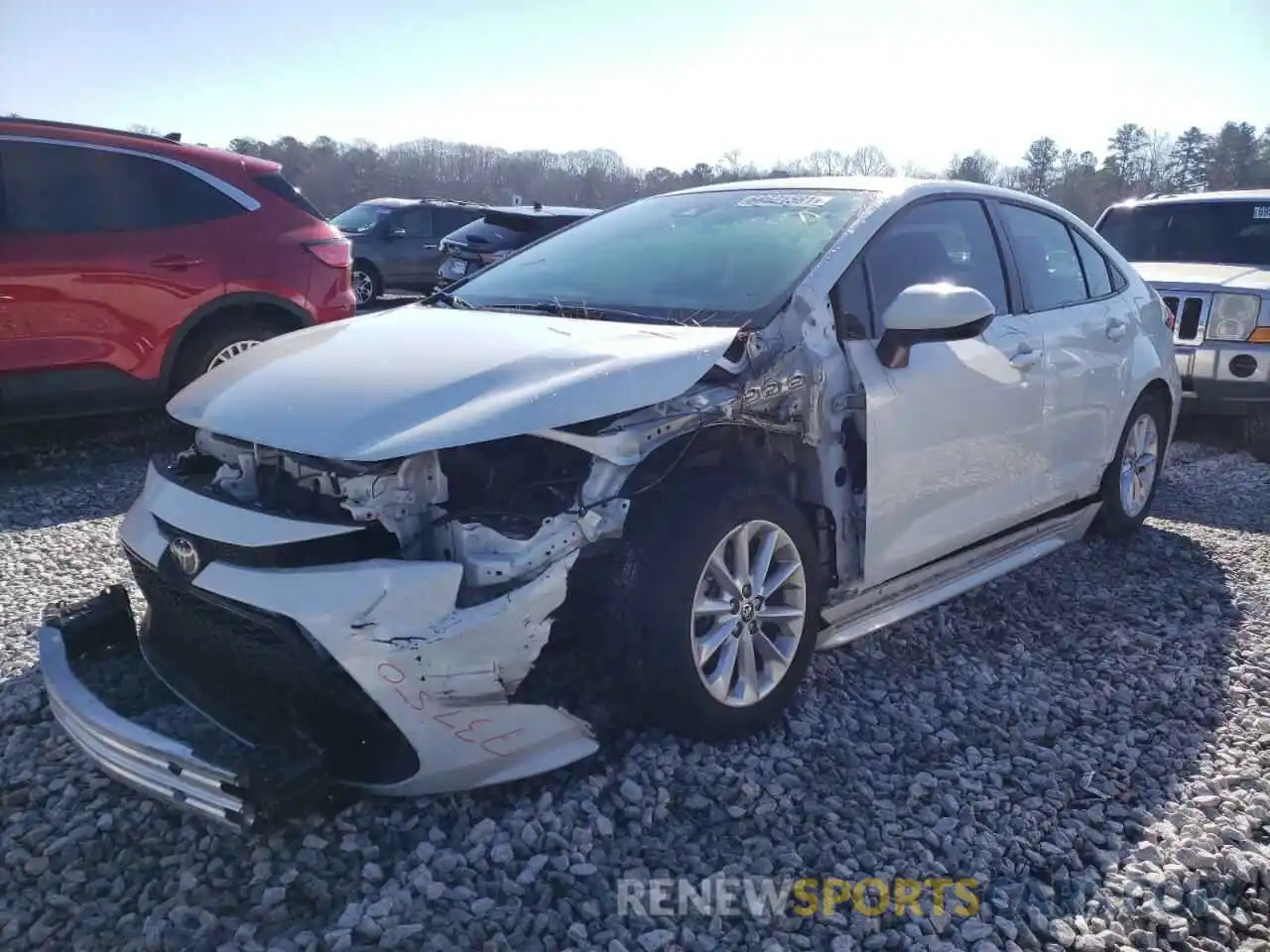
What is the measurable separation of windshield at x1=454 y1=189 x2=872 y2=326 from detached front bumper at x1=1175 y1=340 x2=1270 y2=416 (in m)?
4.83

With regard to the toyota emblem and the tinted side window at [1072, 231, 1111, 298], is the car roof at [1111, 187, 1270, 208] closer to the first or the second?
the tinted side window at [1072, 231, 1111, 298]

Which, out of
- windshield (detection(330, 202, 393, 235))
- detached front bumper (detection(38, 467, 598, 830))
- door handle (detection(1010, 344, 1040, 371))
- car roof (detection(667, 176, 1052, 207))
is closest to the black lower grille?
detached front bumper (detection(38, 467, 598, 830))

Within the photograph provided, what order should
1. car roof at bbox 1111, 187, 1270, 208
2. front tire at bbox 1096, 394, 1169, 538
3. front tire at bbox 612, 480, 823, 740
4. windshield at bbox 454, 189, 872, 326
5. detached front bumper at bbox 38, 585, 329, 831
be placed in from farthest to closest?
car roof at bbox 1111, 187, 1270, 208 < front tire at bbox 1096, 394, 1169, 538 < windshield at bbox 454, 189, 872, 326 < front tire at bbox 612, 480, 823, 740 < detached front bumper at bbox 38, 585, 329, 831

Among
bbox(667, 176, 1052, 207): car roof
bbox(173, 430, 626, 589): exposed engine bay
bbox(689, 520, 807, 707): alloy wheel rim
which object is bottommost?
bbox(689, 520, 807, 707): alloy wheel rim

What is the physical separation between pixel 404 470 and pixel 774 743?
4.50 feet

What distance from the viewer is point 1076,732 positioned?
10.8ft

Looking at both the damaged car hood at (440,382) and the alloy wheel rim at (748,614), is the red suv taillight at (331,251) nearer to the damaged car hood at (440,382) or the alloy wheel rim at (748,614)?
the damaged car hood at (440,382)

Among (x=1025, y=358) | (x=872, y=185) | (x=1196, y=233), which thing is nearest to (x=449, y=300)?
(x=872, y=185)

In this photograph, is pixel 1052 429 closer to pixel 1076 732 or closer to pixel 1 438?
pixel 1076 732

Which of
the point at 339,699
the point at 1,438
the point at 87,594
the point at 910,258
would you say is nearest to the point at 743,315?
the point at 910,258

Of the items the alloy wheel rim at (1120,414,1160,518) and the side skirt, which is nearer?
the side skirt

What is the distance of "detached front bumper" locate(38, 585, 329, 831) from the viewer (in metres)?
2.26

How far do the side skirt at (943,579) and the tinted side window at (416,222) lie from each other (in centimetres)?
1327

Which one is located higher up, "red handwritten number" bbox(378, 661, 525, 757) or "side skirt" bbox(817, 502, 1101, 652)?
"red handwritten number" bbox(378, 661, 525, 757)
